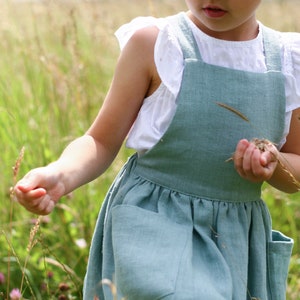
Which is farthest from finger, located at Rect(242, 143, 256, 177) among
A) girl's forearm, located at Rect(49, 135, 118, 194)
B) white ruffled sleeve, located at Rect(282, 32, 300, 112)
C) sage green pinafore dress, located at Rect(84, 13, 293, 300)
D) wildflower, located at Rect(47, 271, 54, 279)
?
wildflower, located at Rect(47, 271, 54, 279)

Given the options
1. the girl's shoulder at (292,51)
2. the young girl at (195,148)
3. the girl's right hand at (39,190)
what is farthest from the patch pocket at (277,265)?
the girl's right hand at (39,190)

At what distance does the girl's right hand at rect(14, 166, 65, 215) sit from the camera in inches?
73.4

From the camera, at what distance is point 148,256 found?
196 centimetres

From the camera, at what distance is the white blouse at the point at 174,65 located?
206 centimetres

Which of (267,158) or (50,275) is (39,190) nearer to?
(267,158)

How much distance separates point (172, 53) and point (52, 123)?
1416 millimetres

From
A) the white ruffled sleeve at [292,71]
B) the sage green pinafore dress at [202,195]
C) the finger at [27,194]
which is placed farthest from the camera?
the white ruffled sleeve at [292,71]

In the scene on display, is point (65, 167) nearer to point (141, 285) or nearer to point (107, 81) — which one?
point (141, 285)

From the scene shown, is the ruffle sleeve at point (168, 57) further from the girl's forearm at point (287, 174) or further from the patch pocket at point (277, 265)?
the patch pocket at point (277, 265)

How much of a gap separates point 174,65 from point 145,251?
0.45m

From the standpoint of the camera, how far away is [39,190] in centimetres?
187

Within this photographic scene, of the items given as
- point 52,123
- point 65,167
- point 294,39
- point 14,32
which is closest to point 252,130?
point 294,39

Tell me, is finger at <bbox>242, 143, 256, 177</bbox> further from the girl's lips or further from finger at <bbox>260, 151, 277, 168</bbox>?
the girl's lips

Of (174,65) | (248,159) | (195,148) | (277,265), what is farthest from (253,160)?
(277,265)
